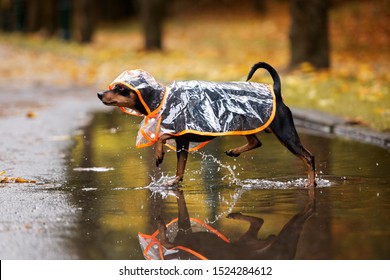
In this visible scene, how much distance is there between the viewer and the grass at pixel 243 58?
14.6 m

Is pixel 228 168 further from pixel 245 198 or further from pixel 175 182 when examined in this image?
pixel 245 198

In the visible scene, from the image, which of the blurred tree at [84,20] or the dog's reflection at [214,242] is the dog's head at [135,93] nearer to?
the dog's reflection at [214,242]

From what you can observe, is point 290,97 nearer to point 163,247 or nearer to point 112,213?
point 112,213

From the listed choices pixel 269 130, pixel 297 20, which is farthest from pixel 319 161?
pixel 297 20

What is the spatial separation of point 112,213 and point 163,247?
1083 mm

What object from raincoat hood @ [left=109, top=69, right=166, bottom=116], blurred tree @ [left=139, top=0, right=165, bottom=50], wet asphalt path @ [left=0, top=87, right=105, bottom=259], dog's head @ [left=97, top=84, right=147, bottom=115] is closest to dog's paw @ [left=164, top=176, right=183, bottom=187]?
raincoat hood @ [left=109, top=69, right=166, bottom=116]

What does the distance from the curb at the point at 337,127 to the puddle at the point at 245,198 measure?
22cm

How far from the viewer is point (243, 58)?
81.4 feet

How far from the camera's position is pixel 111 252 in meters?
5.44

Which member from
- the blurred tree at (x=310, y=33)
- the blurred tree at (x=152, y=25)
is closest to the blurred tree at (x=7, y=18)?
the blurred tree at (x=152, y=25)

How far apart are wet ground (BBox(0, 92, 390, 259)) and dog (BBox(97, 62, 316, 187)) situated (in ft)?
1.36

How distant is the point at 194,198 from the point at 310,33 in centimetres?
1184

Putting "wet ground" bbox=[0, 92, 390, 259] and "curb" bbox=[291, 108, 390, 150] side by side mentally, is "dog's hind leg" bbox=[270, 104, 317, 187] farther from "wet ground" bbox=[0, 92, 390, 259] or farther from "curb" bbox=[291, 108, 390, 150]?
"curb" bbox=[291, 108, 390, 150]

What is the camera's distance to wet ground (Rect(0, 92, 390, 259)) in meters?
5.64
